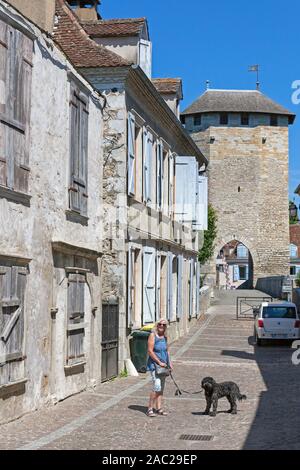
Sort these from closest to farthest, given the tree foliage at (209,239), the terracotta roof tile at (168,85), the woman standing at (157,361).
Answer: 1. the woman standing at (157,361)
2. the terracotta roof tile at (168,85)
3. the tree foliage at (209,239)

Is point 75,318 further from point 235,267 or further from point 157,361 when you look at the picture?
point 235,267

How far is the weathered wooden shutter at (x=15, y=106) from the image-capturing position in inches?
390

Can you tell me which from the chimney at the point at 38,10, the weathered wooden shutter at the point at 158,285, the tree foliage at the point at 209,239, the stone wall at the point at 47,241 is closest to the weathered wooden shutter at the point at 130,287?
the weathered wooden shutter at the point at 158,285

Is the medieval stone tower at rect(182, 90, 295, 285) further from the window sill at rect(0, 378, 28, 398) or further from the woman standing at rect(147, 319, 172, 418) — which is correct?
the window sill at rect(0, 378, 28, 398)

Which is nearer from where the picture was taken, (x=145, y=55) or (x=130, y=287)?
(x=130, y=287)

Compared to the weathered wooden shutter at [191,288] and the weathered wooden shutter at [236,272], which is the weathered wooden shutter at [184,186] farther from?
the weathered wooden shutter at [236,272]

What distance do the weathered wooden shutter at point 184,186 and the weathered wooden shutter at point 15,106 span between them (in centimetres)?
1322

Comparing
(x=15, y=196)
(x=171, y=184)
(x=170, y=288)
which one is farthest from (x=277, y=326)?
(x=15, y=196)

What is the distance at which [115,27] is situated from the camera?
61.1 feet

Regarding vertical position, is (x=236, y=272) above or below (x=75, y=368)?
above

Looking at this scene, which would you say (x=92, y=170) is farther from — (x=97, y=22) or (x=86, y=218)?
(x=97, y=22)

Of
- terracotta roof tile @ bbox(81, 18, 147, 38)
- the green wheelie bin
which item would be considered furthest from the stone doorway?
the green wheelie bin

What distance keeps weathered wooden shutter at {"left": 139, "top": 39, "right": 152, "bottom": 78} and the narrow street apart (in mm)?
7656

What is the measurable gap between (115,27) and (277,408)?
1085 centimetres
